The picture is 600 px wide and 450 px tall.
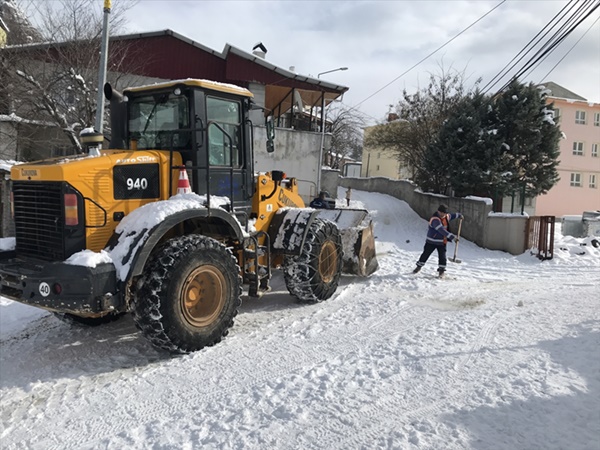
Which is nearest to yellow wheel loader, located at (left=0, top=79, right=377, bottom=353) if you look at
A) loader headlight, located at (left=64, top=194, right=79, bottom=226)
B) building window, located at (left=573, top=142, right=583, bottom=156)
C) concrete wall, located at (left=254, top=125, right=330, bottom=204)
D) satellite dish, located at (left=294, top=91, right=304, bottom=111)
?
loader headlight, located at (left=64, top=194, right=79, bottom=226)

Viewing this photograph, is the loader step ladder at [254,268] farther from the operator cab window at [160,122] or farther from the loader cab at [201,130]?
the operator cab window at [160,122]

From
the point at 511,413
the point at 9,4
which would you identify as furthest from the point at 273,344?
the point at 9,4

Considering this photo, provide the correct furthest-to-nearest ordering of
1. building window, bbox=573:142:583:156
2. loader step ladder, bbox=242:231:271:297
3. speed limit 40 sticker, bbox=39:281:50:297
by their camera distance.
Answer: building window, bbox=573:142:583:156
loader step ladder, bbox=242:231:271:297
speed limit 40 sticker, bbox=39:281:50:297

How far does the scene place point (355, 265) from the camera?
26.3ft

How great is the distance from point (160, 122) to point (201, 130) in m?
0.70

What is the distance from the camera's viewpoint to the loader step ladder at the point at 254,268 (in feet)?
18.2

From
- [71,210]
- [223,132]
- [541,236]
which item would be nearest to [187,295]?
[71,210]

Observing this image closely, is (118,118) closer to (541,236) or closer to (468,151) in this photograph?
(541,236)

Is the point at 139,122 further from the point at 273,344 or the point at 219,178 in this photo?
the point at 273,344

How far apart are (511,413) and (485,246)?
9817mm

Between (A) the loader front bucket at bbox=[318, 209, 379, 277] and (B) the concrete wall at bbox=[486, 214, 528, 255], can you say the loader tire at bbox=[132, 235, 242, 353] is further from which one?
(B) the concrete wall at bbox=[486, 214, 528, 255]

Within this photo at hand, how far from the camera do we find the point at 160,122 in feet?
17.2

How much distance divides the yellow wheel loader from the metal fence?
24.8 feet

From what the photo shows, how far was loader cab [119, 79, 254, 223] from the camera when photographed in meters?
4.98
